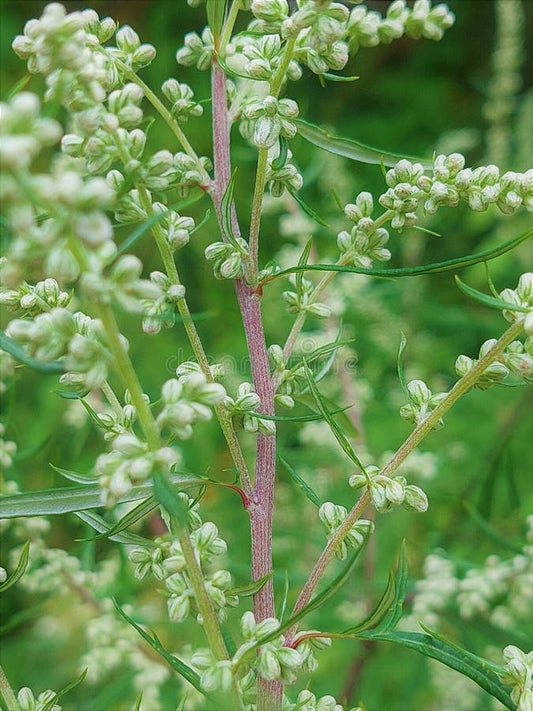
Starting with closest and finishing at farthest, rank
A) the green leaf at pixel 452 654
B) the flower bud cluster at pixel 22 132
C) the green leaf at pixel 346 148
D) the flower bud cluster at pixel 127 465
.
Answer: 1. the flower bud cluster at pixel 22 132
2. the flower bud cluster at pixel 127 465
3. the green leaf at pixel 452 654
4. the green leaf at pixel 346 148

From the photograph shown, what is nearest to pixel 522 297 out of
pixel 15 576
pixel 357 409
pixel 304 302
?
pixel 304 302

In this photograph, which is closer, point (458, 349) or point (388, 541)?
point (388, 541)

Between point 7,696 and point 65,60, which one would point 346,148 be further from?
point 7,696

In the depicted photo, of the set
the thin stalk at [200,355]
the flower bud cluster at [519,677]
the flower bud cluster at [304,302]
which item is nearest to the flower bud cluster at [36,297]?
the thin stalk at [200,355]

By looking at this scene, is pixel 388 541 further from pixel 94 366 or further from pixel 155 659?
pixel 94 366

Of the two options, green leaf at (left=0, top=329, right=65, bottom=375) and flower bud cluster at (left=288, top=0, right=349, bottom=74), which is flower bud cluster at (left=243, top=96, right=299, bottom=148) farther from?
green leaf at (left=0, top=329, right=65, bottom=375)

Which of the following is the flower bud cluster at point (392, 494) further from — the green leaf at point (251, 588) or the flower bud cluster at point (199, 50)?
the flower bud cluster at point (199, 50)

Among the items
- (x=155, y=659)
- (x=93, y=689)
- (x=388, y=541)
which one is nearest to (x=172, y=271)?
(x=155, y=659)
